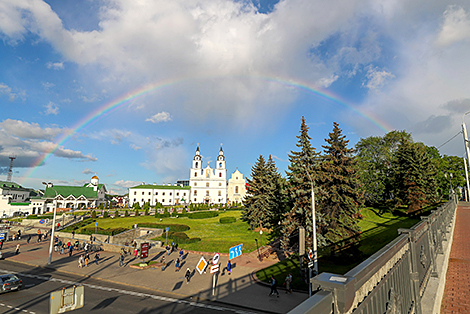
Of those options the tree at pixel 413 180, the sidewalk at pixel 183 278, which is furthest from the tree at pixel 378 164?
the sidewalk at pixel 183 278

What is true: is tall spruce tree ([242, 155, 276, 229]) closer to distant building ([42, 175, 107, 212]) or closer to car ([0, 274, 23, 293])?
car ([0, 274, 23, 293])

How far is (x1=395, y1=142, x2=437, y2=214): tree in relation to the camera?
3447cm

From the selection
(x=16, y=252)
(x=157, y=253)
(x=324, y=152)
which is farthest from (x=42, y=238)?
(x=324, y=152)

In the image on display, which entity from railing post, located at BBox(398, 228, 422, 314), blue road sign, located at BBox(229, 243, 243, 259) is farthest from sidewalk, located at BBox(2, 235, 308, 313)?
railing post, located at BBox(398, 228, 422, 314)

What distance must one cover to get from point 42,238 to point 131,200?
68.2 m

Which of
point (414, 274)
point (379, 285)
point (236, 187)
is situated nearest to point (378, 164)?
point (414, 274)

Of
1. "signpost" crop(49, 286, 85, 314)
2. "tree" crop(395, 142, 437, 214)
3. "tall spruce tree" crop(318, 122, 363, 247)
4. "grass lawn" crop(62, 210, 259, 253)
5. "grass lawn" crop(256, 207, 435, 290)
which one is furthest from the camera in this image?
"tree" crop(395, 142, 437, 214)

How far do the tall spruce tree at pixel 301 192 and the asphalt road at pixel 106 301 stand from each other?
1116cm

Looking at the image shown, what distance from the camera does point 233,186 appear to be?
11062 cm

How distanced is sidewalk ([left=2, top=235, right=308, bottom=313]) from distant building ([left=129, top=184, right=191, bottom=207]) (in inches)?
3021

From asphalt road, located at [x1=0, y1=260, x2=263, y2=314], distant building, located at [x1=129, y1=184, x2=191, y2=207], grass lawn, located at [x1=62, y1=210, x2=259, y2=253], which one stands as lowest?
asphalt road, located at [x1=0, y1=260, x2=263, y2=314]

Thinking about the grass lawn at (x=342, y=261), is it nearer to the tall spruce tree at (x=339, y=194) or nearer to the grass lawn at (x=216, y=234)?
the tall spruce tree at (x=339, y=194)

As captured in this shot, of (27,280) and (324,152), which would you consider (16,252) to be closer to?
(27,280)

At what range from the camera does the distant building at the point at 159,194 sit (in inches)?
4353
